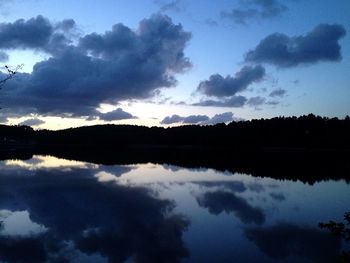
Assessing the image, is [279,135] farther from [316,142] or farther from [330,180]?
[330,180]

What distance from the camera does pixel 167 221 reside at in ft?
69.4

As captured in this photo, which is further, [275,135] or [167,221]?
[275,135]

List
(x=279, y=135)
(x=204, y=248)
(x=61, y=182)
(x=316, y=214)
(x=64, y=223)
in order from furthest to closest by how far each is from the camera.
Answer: (x=279, y=135), (x=61, y=182), (x=316, y=214), (x=64, y=223), (x=204, y=248)

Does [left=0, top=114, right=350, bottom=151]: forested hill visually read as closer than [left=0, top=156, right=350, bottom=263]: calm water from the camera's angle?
No

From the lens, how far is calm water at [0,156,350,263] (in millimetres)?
15539

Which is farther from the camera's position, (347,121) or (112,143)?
(112,143)

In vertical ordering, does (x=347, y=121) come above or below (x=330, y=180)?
above

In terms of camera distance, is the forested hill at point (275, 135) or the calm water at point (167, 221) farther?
the forested hill at point (275, 135)

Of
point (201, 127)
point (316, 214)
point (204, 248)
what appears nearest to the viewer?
point (204, 248)

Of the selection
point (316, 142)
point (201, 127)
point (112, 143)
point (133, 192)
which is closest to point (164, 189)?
point (133, 192)

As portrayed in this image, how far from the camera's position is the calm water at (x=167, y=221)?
51.0ft

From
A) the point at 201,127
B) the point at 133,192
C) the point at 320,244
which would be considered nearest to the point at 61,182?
the point at 133,192

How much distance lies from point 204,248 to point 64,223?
8284 millimetres

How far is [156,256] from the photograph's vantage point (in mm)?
15141
